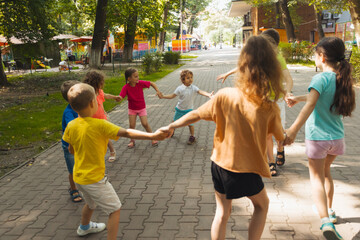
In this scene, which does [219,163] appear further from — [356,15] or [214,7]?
[214,7]

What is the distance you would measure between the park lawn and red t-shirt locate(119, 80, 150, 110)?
2247 millimetres

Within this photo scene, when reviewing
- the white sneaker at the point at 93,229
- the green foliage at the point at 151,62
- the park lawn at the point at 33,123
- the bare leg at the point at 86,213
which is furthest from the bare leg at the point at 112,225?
the green foliage at the point at 151,62

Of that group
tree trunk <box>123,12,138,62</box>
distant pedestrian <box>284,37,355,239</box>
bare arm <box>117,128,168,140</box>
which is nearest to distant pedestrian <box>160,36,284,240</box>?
bare arm <box>117,128,168,140</box>

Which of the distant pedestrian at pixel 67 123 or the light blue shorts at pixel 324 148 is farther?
the distant pedestrian at pixel 67 123

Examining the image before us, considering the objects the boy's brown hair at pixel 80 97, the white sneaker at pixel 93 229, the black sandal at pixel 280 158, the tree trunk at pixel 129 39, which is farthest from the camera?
the tree trunk at pixel 129 39

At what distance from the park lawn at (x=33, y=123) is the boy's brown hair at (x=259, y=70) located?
219 inches

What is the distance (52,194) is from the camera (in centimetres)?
444

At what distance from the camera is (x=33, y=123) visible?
334 inches

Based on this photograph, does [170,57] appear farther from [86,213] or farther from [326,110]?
[326,110]

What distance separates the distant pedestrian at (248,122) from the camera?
2.14 meters

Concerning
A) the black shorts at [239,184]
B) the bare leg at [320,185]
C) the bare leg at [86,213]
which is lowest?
the bare leg at [86,213]

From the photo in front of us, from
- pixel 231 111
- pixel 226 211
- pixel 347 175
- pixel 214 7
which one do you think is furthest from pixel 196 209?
pixel 214 7

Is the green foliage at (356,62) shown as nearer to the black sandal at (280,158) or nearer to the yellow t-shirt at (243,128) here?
the black sandal at (280,158)

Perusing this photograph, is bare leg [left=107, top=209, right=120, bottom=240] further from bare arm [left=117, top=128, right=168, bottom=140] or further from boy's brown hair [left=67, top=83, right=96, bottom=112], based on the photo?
boy's brown hair [left=67, top=83, right=96, bottom=112]
